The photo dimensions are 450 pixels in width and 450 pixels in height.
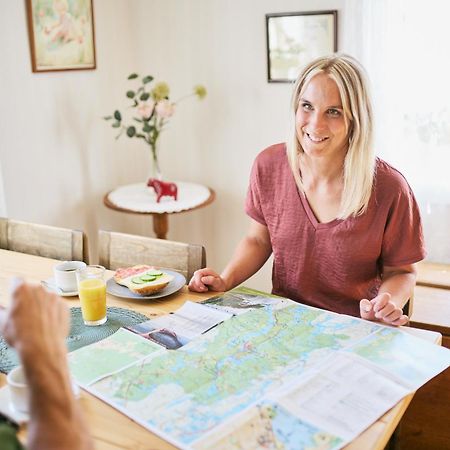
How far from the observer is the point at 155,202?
2859 mm

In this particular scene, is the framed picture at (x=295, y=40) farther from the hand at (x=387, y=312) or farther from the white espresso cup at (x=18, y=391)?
the white espresso cup at (x=18, y=391)

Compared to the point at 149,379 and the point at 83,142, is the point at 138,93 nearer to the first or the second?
the point at 83,142

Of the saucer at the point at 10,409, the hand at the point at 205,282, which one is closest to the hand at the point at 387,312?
the hand at the point at 205,282

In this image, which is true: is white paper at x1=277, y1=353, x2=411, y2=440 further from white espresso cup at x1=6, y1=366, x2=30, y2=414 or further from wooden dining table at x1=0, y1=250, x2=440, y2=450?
white espresso cup at x1=6, y1=366, x2=30, y2=414

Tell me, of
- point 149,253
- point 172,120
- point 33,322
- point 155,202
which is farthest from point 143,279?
point 172,120

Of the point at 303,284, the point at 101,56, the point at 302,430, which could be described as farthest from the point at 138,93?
the point at 302,430

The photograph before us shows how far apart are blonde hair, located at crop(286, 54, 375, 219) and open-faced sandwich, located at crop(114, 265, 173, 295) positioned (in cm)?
53

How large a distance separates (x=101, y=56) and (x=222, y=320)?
201 cm

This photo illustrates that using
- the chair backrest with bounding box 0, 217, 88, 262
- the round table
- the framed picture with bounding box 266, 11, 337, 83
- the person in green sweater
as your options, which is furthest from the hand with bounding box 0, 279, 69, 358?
the framed picture with bounding box 266, 11, 337, 83

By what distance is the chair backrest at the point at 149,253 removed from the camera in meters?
1.90

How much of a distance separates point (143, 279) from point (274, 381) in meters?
0.60

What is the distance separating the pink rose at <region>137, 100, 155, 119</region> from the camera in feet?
9.47

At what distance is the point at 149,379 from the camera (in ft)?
4.03

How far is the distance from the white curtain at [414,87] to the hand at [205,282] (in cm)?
125
